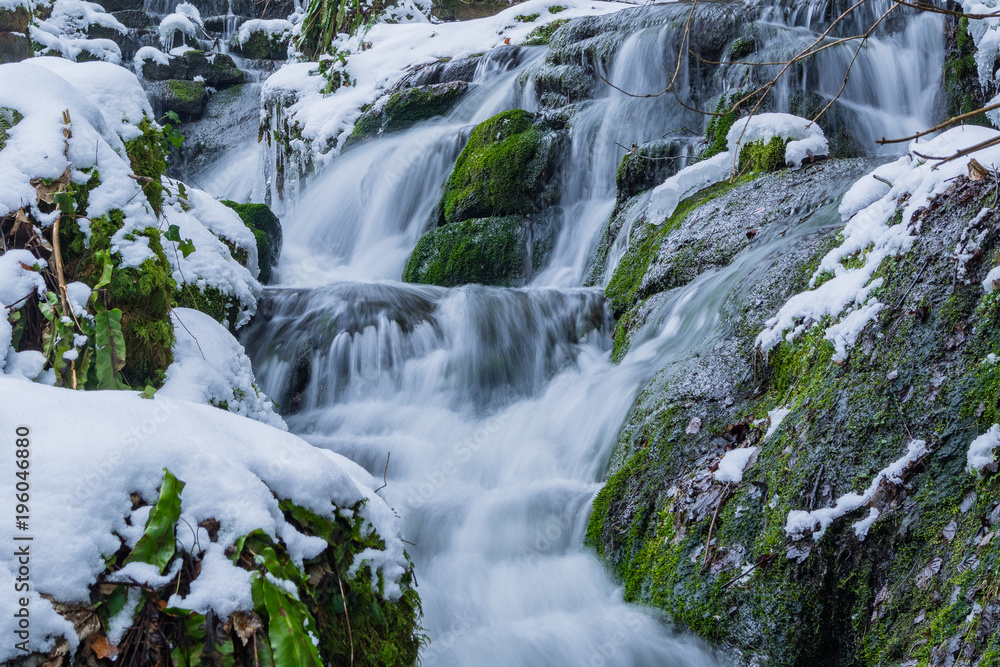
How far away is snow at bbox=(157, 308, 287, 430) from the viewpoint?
3773 millimetres

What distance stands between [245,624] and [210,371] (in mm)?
2475

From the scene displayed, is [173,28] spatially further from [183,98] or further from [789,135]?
[789,135]

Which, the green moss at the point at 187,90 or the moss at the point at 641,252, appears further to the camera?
the green moss at the point at 187,90

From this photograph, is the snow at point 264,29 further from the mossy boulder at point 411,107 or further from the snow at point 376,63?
the mossy boulder at point 411,107

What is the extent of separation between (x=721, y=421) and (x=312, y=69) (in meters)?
12.3

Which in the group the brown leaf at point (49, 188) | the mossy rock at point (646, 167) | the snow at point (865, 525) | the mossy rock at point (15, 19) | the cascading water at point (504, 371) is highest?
the mossy rock at point (15, 19)

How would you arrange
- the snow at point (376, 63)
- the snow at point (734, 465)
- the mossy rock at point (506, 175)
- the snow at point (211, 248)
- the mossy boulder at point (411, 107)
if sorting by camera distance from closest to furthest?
the snow at point (734, 465), the snow at point (211, 248), the mossy rock at point (506, 175), the mossy boulder at point (411, 107), the snow at point (376, 63)

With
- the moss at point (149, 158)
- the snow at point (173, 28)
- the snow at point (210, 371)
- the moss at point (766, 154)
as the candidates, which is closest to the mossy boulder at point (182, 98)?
the snow at point (173, 28)

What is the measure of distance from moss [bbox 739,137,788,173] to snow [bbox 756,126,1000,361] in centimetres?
237

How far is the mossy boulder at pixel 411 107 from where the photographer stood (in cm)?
1123

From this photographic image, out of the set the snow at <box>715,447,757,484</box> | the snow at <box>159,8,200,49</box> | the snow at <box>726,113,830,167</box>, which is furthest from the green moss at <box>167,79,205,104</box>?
the snow at <box>715,447,757,484</box>

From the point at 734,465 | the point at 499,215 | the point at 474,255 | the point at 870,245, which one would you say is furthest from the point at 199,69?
the point at 734,465

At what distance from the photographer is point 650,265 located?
583 cm

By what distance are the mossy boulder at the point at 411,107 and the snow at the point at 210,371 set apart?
7.61m
